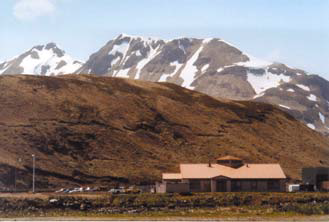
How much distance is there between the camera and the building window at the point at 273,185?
10708cm

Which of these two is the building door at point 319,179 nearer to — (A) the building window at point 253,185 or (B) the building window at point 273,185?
(B) the building window at point 273,185

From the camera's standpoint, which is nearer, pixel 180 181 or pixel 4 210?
pixel 4 210

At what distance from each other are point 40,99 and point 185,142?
33.1 m

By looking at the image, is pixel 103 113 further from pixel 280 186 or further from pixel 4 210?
pixel 4 210

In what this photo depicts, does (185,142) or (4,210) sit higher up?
(185,142)

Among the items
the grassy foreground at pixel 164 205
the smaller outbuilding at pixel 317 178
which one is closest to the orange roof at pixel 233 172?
the smaller outbuilding at pixel 317 178

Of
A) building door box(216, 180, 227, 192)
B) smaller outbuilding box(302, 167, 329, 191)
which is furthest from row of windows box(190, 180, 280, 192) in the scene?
smaller outbuilding box(302, 167, 329, 191)

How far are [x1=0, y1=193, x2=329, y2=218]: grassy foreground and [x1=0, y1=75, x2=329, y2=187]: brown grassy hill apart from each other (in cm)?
2289

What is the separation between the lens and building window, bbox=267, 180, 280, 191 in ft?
351

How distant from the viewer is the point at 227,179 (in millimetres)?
105812

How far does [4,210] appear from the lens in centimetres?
8238

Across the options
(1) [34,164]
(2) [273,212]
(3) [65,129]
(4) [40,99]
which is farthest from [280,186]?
(4) [40,99]

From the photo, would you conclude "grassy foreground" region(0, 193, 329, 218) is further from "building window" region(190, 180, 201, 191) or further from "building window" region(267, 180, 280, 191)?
"building window" region(267, 180, 280, 191)

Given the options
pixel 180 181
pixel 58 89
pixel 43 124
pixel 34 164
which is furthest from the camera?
pixel 58 89
